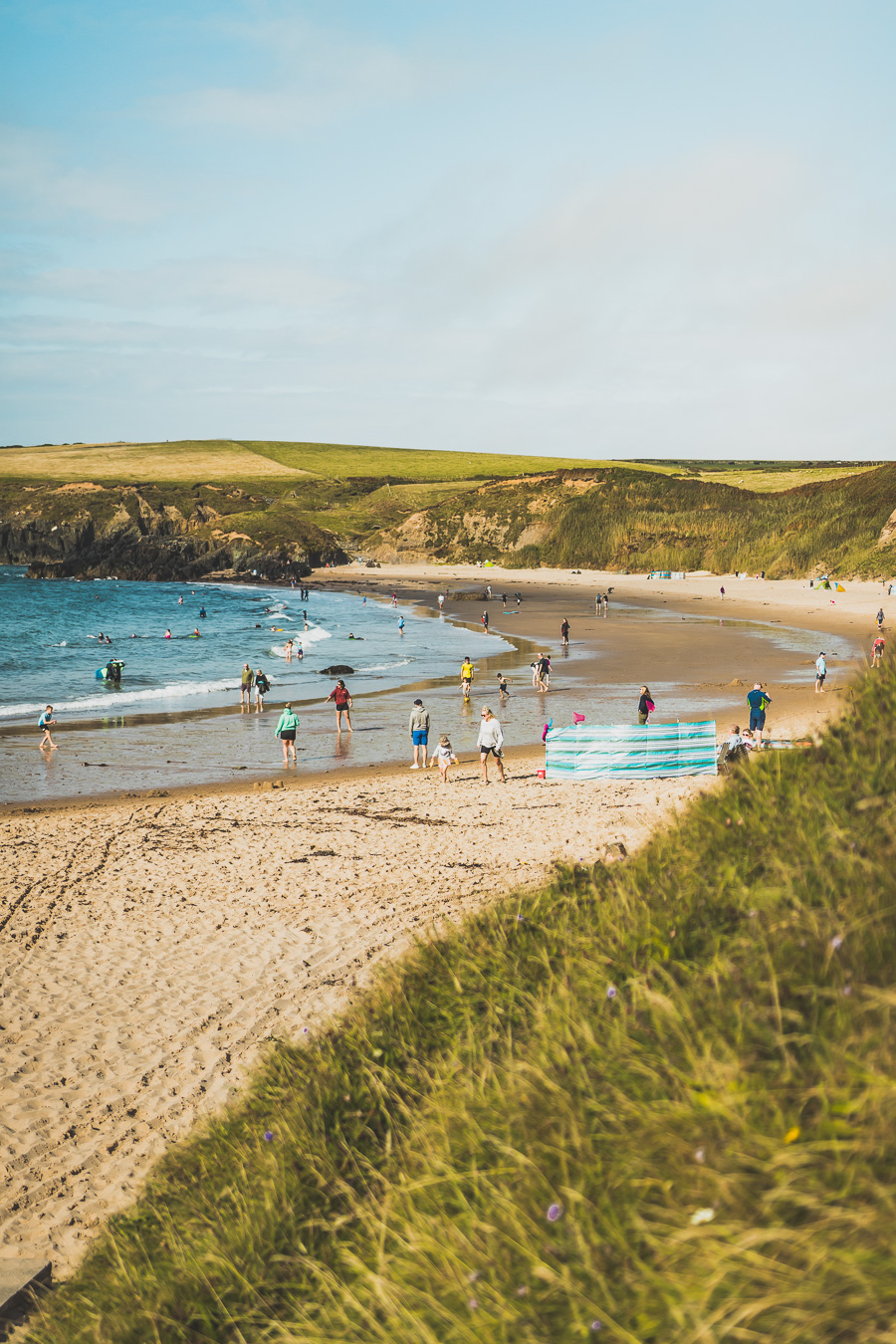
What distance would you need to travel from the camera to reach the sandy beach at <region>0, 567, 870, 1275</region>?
23.0 feet

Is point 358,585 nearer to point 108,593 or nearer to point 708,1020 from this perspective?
point 108,593

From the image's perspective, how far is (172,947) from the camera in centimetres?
1034

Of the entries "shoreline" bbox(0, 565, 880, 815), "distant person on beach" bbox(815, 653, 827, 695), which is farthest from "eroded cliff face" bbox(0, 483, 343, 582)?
"distant person on beach" bbox(815, 653, 827, 695)

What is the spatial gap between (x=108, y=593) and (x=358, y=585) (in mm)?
23912

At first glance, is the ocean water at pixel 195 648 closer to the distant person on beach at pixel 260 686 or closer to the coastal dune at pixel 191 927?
the distant person on beach at pixel 260 686

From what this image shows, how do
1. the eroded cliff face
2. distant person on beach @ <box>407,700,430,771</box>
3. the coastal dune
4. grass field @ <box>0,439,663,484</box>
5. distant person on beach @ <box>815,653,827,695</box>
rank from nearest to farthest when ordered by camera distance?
the coastal dune
distant person on beach @ <box>407,700,430,771</box>
distant person on beach @ <box>815,653,827,695</box>
the eroded cliff face
grass field @ <box>0,439,663,484</box>

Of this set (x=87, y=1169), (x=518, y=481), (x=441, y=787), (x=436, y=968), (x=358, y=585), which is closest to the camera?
(x=436, y=968)

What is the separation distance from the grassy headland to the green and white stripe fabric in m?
59.1

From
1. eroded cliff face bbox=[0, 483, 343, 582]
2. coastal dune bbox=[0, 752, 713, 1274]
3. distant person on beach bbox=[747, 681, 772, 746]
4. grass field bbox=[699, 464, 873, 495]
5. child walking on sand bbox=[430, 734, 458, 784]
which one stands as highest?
grass field bbox=[699, 464, 873, 495]

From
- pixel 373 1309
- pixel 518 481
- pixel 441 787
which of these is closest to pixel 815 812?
pixel 373 1309

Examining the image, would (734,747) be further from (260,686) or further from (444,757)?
(260,686)

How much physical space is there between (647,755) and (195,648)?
1384 inches

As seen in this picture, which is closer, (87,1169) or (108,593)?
(87,1169)

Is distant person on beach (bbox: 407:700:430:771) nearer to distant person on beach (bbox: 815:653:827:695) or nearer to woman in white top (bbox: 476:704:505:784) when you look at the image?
woman in white top (bbox: 476:704:505:784)
